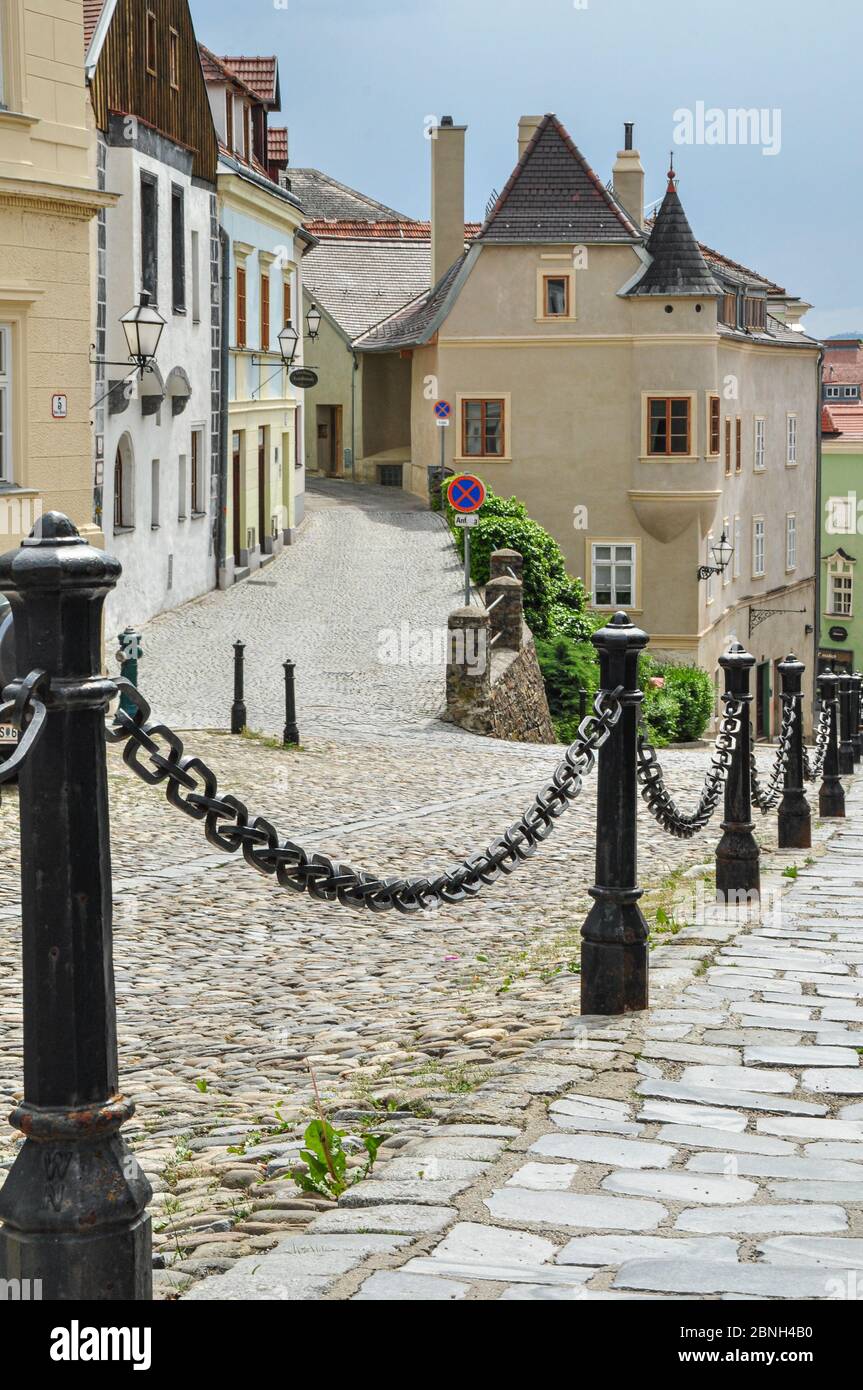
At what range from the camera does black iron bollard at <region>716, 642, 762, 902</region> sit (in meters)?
8.47

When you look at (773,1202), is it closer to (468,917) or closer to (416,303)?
(468,917)

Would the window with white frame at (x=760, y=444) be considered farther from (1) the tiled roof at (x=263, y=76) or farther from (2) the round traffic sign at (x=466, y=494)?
(2) the round traffic sign at (x=466, y=494)

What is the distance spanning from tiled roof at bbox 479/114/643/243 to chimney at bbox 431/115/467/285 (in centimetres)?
263

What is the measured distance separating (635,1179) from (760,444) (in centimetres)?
4534

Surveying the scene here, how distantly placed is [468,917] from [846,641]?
2582 inches

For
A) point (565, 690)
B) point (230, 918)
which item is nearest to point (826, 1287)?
point (230, 918)

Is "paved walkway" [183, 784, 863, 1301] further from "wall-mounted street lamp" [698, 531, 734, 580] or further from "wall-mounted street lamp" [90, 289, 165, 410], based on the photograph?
"wall-mounted street lamp" [698, 531, 734, 580]

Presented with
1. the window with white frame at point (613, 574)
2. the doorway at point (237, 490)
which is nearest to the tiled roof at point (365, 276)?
the window with white frame at point (613, 574)

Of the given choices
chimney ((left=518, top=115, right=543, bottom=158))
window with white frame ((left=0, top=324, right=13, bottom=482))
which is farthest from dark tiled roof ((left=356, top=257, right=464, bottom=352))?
window with white frame ((left=0, top=324, right=13, bottom=482))

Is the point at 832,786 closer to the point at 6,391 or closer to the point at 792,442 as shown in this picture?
the point at 6,391

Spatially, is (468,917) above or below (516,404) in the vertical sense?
below

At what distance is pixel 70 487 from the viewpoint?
17.8m

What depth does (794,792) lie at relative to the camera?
10984mm

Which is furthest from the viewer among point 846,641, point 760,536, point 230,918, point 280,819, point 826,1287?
point 846,641
